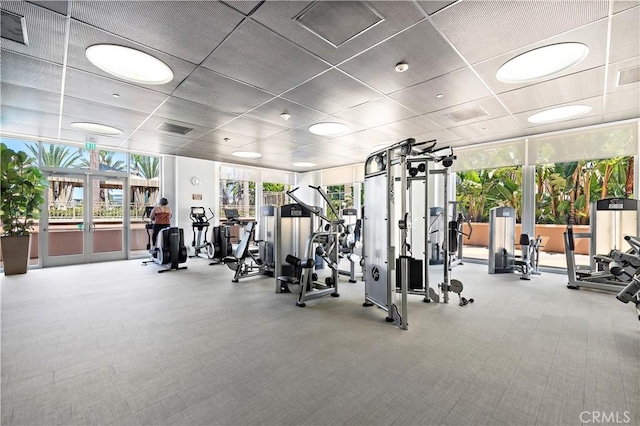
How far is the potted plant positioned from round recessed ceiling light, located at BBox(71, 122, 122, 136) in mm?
1404

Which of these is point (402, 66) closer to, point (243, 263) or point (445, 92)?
point (445, 92)

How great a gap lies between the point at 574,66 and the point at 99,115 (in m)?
7.32

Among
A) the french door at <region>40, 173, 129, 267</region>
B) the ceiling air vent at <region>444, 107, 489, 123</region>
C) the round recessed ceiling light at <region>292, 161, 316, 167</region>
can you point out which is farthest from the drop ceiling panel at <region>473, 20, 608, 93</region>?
the french door at <region>40, 173, 129, 267</region>

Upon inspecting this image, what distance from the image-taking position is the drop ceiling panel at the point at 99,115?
467 cm

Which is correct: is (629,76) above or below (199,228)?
above

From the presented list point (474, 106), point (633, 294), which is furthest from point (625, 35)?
point (633, 294)

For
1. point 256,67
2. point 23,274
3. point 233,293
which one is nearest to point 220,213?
point 23,274

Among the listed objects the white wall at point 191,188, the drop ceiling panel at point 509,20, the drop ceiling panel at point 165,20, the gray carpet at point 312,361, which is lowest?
the gray carpet at point 312,361

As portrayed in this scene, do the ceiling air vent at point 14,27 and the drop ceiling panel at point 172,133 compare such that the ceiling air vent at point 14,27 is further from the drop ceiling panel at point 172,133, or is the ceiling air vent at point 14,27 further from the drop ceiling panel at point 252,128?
the drop ceiling panel at point 252,128

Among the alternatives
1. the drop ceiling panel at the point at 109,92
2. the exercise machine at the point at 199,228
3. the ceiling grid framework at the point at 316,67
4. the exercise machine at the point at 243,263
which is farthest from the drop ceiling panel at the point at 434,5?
the exercise machine at the point at 199,228

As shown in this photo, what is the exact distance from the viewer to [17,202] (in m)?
5.95

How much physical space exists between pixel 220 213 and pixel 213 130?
4.23 meters

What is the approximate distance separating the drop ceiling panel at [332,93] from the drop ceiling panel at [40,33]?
255 cm

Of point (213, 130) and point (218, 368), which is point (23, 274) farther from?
point (218, 368)
